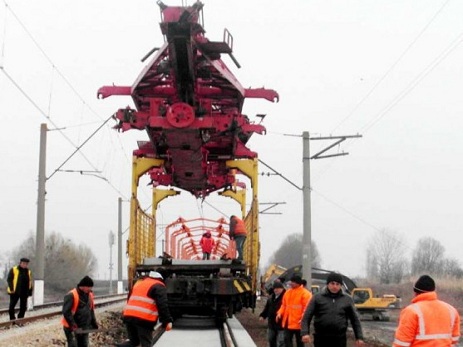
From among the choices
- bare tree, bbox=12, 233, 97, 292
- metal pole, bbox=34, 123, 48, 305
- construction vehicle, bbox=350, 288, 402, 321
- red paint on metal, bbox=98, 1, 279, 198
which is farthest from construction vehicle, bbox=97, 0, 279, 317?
bare tree, bbox=12, 233, 97, 292

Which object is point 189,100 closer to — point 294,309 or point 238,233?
point 294,309

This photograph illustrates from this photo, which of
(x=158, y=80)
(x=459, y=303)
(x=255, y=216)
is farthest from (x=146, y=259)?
(x=459, y=303)

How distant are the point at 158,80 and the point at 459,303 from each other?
124 ft

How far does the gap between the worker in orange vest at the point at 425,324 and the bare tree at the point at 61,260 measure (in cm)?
6012

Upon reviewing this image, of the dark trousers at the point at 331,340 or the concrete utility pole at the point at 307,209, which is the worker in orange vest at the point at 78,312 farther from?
the concrete utility pole at the point at 307,209

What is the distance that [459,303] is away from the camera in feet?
147

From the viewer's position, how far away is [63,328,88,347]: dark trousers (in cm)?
963

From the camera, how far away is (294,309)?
10.2 m

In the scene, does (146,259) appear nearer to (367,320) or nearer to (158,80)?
(158,80)

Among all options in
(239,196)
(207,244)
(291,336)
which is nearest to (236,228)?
(239,196)

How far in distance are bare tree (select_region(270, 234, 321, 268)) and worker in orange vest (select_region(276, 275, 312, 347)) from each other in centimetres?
10961

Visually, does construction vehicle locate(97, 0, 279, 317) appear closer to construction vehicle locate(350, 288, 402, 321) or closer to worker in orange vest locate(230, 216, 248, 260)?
worker in orange vest locate(230, 216, 248, 260)

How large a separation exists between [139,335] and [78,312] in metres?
1.45

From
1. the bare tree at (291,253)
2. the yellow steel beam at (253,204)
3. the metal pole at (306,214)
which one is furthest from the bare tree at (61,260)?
the yellow steel beam at (253,204)
